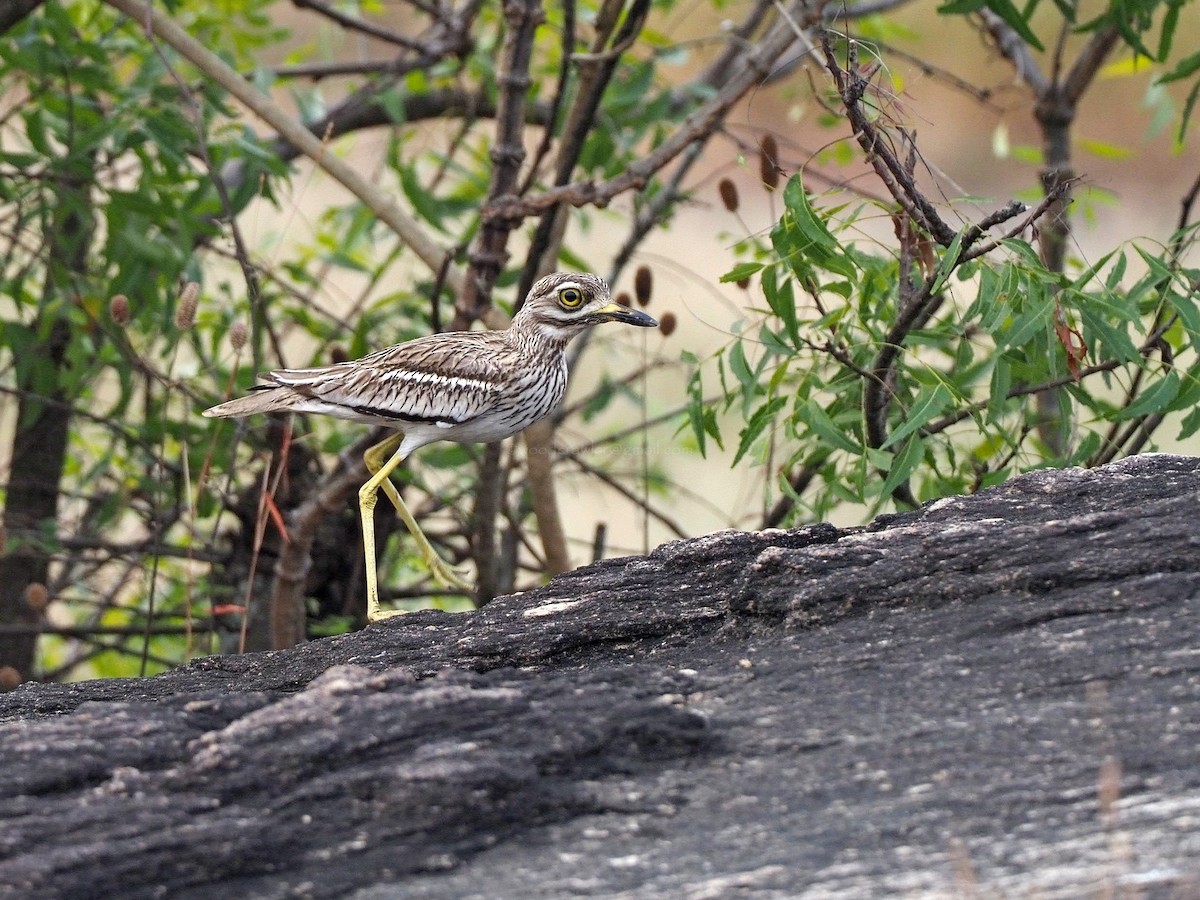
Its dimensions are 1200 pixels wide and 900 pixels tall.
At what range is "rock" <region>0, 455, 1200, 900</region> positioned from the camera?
234 cm

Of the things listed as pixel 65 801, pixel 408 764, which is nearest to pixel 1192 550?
pixel 408 764

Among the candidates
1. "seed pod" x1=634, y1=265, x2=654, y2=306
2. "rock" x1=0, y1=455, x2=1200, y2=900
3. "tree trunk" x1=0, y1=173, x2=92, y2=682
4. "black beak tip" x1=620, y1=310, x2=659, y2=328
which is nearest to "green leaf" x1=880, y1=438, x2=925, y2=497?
"rock" x1=0, y1=455, x2=1200, y2=900

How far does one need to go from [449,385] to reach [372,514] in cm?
55

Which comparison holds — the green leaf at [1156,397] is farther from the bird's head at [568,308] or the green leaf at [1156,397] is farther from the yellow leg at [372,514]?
the yellow leg at [372,514]

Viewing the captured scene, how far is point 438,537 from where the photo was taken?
274 inches

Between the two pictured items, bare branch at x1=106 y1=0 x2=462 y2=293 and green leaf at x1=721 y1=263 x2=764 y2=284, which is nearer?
green leaf at x1=721 y1=263 x2=764 y2=284

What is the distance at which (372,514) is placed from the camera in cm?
501

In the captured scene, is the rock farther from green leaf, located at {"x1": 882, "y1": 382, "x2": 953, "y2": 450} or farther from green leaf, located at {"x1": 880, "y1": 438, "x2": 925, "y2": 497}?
green leaf, located at {"x1": 880, "y1": 438, "x2": 925, "y2": 497}

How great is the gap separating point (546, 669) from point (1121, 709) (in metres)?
1.20

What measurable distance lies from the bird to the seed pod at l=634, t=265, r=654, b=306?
678 millimetres

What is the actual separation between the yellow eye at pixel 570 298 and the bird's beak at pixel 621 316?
0.22ft

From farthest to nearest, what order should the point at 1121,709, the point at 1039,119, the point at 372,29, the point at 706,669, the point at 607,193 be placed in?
the point at 1039,119, the point at 372,29, the point at 607,193, the point at 706,669, the point at 1121,709

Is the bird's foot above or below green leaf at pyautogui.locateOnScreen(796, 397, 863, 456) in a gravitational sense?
below

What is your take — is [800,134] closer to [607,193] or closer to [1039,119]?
[1039,119]
